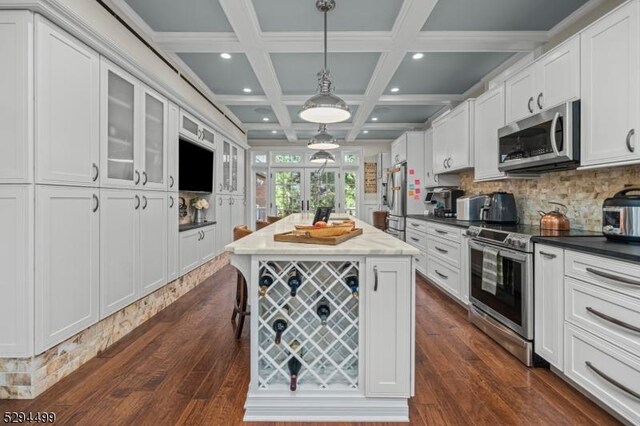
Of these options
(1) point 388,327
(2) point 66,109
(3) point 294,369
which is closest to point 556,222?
(1) point 388,327

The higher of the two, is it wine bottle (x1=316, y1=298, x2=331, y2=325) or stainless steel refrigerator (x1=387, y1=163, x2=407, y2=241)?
stainless steel refrigerator (x1=387, y1=163, x2=407, y2=241)

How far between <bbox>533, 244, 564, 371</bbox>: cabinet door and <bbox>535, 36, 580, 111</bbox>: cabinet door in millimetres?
1220

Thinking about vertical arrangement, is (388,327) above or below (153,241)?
below

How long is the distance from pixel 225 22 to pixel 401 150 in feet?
14.2

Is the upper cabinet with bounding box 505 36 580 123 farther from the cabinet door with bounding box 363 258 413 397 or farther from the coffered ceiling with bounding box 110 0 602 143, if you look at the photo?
the cabinet door with bounding box 363 258 413 397

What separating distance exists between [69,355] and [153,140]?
2025 millimetres

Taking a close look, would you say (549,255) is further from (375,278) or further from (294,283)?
(294,283)

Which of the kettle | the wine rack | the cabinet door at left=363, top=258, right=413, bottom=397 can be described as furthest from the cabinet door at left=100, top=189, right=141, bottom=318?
the kettle

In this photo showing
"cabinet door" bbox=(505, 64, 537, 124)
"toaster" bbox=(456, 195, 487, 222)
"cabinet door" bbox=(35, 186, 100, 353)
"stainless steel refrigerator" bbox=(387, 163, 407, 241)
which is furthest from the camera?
"stainless steel refrigerator" bbox=(387, 163, 407, 241)

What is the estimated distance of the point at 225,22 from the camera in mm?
3152

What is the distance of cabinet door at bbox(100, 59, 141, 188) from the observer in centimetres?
259

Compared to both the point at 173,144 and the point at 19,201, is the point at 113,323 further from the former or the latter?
the point at 173,144

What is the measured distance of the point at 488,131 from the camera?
12.4 feet

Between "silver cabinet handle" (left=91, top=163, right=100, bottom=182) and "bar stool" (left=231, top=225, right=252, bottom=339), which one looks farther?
"bar stool" (left=231, top=225, right=252, bottom=339)
